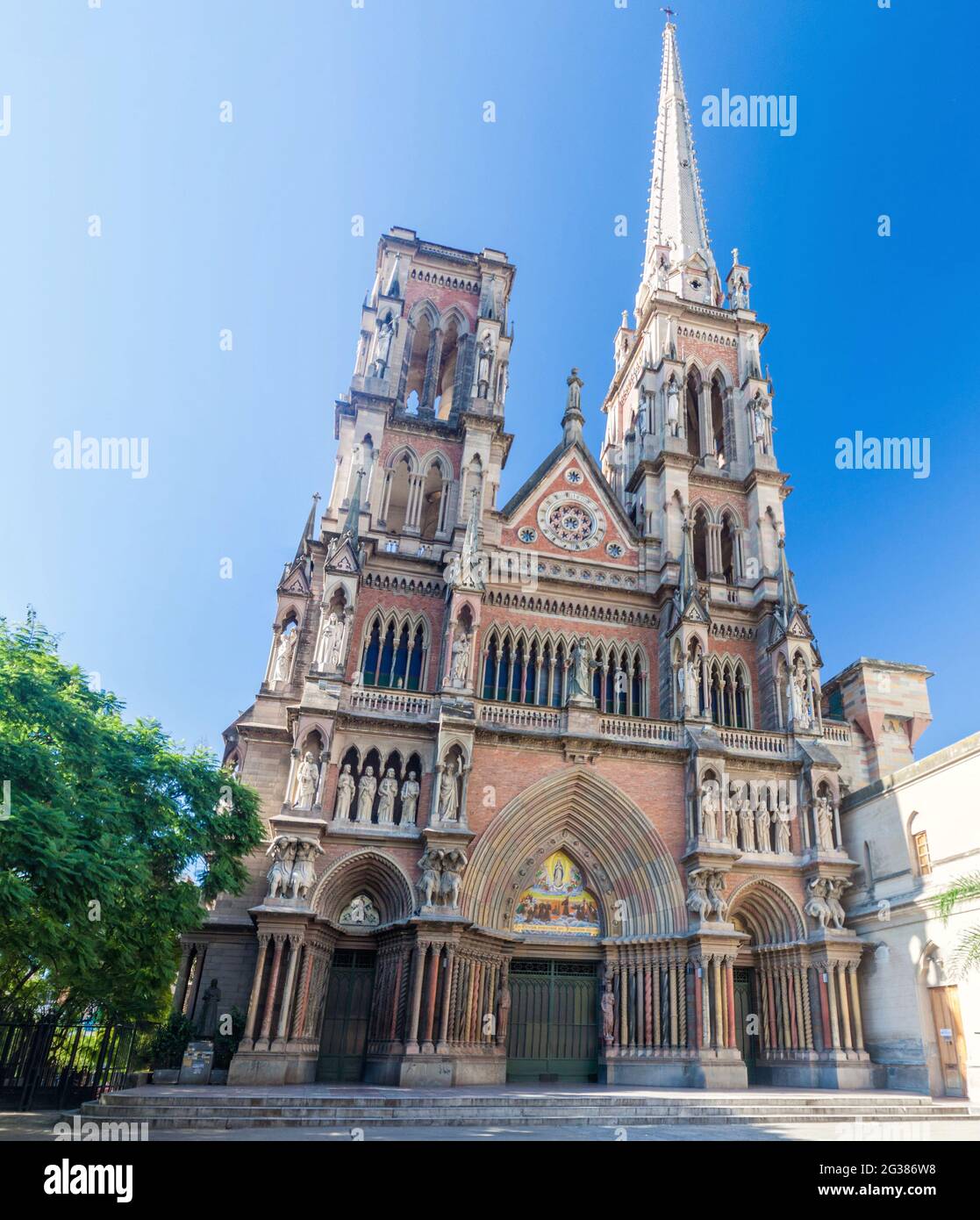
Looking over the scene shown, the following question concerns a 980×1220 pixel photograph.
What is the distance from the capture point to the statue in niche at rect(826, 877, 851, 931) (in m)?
22.4

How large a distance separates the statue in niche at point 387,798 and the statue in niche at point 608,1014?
756 centimetres

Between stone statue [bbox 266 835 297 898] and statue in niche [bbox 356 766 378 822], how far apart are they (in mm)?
1993

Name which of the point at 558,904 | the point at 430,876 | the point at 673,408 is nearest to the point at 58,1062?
the point at 430,876

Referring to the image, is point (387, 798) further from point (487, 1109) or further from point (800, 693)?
point (800, 693)

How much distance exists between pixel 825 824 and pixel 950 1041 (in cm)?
603

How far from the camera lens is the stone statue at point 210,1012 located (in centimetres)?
1991

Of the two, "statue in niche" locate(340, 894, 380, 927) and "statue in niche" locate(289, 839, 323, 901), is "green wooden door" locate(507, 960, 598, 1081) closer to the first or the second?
"statue in niche" locate(340, 894, 380, 927)

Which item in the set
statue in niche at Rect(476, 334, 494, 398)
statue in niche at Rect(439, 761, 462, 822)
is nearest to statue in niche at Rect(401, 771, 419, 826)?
statue in niche at Rect(439, 761, 462, 822)

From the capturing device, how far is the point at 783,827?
2405 centimetres

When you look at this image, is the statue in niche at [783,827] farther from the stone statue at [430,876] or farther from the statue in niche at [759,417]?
the statue in niche at [759,417]

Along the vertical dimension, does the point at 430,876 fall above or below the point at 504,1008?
above
